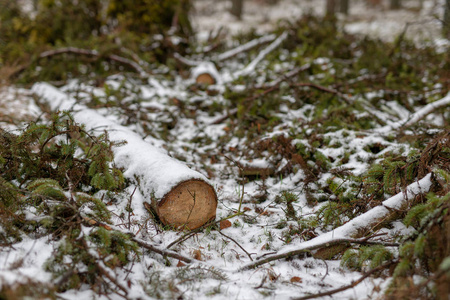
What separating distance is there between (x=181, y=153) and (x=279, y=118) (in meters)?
1.57

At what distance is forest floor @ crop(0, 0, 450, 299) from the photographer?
6.45ft

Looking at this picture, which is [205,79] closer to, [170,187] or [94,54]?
[94,54]

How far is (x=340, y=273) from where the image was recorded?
2088mm

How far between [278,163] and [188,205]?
147cm

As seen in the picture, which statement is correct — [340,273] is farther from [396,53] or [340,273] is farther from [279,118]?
[396,53]

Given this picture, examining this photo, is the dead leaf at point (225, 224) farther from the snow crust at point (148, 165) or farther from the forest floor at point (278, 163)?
the snow crust at point (148, 165)

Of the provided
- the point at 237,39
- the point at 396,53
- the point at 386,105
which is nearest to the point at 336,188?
the point at 386,105

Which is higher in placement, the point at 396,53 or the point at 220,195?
the point at 396,53

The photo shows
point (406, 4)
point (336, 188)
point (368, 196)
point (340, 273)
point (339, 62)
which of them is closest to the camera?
point (340, 273)

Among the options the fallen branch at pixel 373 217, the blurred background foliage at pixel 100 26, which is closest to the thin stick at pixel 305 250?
the fallen branch at pixel 373 217

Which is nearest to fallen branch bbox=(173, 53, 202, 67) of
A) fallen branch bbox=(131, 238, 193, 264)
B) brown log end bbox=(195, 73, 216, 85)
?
brown log end bbox=(195, 73, 216, 85)

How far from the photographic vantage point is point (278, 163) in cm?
358

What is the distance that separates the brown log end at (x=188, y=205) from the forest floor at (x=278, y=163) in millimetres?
107

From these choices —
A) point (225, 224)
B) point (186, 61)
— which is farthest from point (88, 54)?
point (225, 224)
